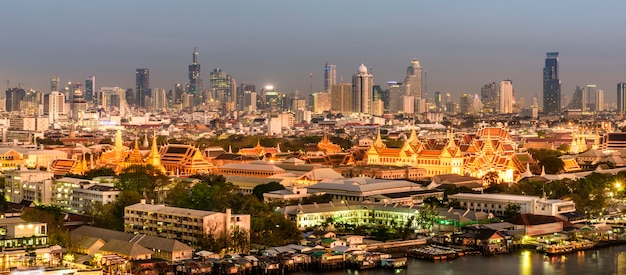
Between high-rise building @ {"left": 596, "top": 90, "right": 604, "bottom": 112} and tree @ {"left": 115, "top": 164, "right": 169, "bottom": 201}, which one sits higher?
high-rise building @ {"left": 596, "top": 90, "right": 604, "bottom": 112}

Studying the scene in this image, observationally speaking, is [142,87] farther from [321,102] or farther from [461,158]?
[461,158]

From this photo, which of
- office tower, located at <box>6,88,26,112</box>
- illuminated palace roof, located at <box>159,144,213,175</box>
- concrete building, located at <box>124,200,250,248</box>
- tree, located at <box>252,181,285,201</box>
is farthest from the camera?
office tower, located at <box>6,88,26,112</box>

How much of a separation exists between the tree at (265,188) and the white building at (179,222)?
3.98 m

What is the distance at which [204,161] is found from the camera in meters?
28.5

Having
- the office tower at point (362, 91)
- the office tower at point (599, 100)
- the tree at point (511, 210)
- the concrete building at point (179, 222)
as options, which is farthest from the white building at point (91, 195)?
the office tower at point (599, 100)

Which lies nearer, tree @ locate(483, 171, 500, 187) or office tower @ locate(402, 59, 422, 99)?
tree @ locate(483, 171, 500, 187)

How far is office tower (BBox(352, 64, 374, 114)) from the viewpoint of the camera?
93688 millimetres

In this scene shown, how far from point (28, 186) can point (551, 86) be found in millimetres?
85604

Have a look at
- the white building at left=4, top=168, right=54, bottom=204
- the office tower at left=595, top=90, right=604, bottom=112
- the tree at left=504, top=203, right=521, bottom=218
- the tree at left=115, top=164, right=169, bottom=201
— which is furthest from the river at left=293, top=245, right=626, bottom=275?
the office tower at left=595, top=90, right=604, bottom=112

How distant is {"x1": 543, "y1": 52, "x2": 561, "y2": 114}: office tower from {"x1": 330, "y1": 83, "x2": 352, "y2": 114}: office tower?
64.6ft

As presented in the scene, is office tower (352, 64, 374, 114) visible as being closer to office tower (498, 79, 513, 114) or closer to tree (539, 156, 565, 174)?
office tower (498, 79, 513, 114)

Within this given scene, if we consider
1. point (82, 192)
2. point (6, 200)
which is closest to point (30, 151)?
point (6, 200)

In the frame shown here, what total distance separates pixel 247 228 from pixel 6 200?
822cm

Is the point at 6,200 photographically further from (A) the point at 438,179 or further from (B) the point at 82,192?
(A) the point at 438,179
